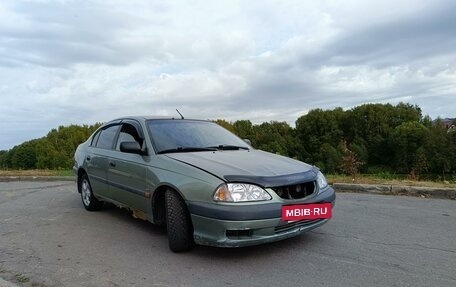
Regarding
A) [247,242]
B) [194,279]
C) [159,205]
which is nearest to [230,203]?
[247,242]

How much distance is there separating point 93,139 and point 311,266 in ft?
15.1

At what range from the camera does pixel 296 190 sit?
168 inches

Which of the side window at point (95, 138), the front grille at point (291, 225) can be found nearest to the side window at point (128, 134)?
the side window at point (95, 138)

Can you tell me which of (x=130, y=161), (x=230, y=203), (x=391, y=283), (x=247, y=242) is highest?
(x=130, y=161)

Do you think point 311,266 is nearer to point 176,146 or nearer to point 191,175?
point 191,175

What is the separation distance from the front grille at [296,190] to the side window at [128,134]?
217 cm

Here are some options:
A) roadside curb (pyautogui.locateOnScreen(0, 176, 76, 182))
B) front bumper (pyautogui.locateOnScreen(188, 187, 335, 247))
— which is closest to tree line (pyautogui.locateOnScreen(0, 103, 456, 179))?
roadside curb (pyautogui.locateOnScreen(0, 176, 76, 182))

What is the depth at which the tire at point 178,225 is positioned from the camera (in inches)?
171

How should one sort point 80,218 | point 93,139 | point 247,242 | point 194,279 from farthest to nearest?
point 93,139 → point 80,218 → point 247,242 → point 194,279

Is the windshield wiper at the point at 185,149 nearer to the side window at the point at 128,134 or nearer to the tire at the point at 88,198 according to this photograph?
the side window at the point at 128,134

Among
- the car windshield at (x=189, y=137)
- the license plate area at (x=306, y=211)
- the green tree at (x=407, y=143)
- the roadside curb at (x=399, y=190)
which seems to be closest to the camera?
the license plate area at (x=306, y=211)

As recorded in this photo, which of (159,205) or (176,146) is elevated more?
(176,146)

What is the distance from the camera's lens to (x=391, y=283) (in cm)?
352

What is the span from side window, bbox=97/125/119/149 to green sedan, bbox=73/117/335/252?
0.52 metres
